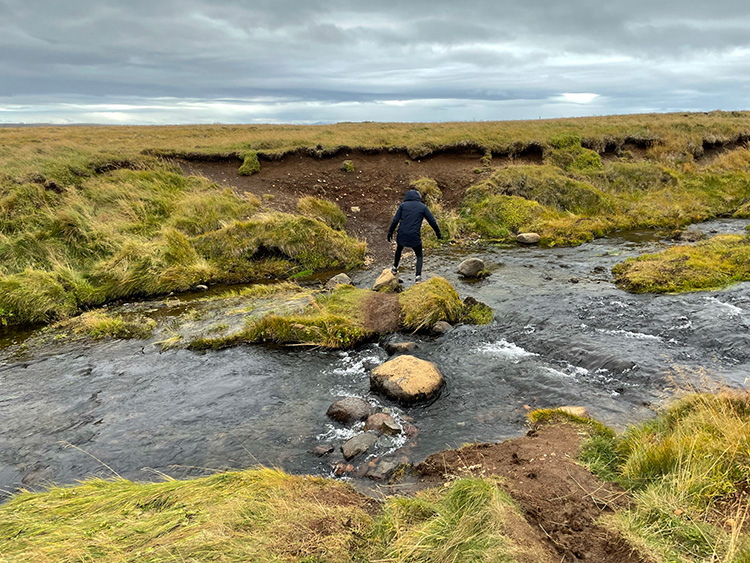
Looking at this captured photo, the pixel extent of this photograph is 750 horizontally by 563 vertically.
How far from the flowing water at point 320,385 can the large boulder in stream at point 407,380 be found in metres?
0.26

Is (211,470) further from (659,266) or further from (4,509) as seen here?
(659,266)

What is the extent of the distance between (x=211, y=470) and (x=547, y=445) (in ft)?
17.1

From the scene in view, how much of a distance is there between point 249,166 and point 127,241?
1236 cm

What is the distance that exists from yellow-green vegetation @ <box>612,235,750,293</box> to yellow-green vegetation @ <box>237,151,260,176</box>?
850 inches

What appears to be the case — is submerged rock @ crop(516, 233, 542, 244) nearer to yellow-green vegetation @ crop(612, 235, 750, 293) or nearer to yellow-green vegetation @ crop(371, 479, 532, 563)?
yellow-green vegetation @ crop(612, 235, 750, 293)

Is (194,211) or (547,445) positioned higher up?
(194,211)

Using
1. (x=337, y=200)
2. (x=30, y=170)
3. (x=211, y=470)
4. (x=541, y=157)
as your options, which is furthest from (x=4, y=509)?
(x=541, y=157)

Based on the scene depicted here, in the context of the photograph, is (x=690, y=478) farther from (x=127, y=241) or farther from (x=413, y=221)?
(x=127, y=241)

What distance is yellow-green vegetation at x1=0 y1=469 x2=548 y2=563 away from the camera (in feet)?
13.1

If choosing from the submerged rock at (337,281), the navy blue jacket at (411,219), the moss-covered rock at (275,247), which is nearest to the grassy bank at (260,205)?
the moss-covered rock at (275,247)

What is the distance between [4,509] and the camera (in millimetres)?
5398

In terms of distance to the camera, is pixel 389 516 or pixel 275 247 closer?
pixel 389 516

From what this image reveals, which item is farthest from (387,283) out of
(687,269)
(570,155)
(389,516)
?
(570,155)

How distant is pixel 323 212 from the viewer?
70.7ft
